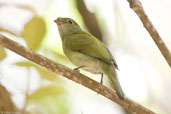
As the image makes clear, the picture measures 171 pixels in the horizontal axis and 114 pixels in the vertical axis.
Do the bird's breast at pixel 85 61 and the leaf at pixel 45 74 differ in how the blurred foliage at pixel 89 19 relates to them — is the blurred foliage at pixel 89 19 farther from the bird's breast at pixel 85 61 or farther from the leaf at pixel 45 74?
the leaf at pixel 45 74

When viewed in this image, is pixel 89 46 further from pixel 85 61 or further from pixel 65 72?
pixel 65 72

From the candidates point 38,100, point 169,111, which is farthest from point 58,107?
point 169,111

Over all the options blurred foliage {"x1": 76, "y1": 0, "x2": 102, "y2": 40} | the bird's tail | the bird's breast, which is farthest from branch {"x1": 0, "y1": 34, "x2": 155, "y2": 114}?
blurred foliage {"x1": 76, "y1": 0, "x2": 102, "y2": 40}

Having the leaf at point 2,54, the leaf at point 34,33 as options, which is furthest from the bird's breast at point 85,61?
the leaf at point 2,54

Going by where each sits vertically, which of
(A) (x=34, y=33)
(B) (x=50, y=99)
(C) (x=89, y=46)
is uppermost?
(A) (x=34, y=33)

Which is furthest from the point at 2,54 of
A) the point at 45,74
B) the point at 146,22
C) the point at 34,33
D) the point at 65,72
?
the point at 146,22

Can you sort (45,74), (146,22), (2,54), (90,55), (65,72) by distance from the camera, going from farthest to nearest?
(90,55) < (45,74) < (2,54) < (65,72) < (146,22)

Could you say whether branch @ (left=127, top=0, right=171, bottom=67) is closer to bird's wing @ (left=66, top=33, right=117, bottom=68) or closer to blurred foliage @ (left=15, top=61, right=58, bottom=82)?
bird's wing @ (left=66, top=33, right=117, bottom=68)
